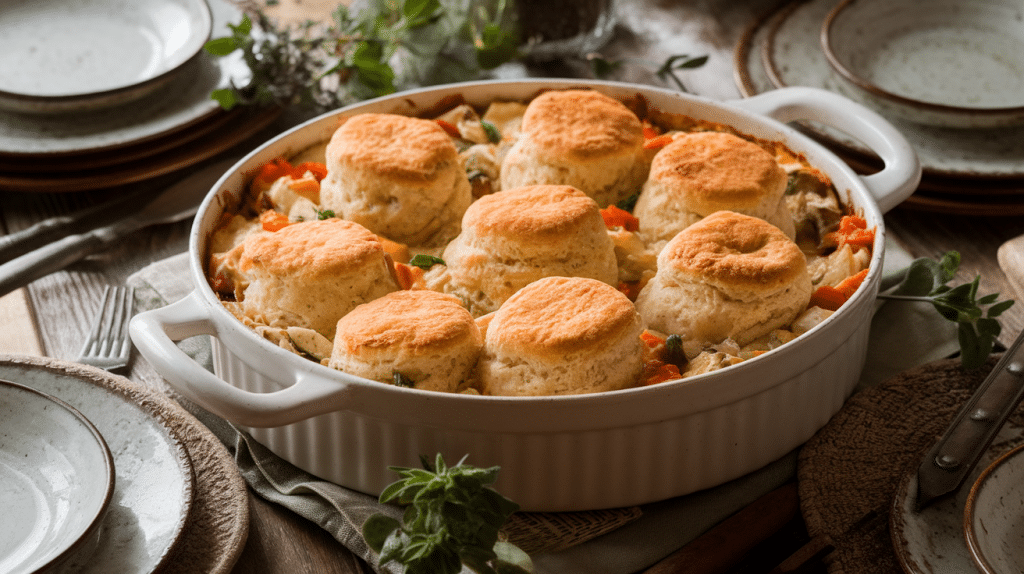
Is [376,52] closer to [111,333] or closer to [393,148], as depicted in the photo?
[393,148]

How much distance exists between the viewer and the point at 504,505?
1.65 m

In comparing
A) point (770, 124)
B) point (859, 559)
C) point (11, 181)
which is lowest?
point (859, 559)

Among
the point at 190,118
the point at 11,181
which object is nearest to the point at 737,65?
the point at 190,118

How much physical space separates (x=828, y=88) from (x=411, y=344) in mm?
2350

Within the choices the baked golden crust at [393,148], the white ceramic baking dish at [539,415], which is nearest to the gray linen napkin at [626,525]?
the white ceramic baking dish at [539,415]

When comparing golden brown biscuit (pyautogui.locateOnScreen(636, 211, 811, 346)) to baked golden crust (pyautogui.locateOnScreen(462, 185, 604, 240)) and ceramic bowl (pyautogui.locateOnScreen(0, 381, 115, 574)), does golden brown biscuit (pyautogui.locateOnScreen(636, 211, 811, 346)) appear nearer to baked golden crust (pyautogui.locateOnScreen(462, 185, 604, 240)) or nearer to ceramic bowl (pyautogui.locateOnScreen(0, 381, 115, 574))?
baked golden crust (pyautogui.locateOnScreen(462, 185, 604, 240))

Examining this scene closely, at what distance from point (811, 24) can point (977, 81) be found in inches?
26.8

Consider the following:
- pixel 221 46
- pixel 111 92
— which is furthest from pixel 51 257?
pixel 221 46

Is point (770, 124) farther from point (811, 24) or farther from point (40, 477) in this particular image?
point (40, 477)

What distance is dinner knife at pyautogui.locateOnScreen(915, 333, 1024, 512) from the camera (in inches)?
78.3

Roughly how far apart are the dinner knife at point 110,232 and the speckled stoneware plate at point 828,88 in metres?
1.97

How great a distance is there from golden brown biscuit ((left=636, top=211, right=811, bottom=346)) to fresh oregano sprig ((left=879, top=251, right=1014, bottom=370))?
0.48 m

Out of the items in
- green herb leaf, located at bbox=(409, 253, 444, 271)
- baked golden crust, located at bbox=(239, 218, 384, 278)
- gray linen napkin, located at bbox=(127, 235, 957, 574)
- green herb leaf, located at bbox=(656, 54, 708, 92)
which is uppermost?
baked golden crust, located at bbox=(239, 218, 384, 278)

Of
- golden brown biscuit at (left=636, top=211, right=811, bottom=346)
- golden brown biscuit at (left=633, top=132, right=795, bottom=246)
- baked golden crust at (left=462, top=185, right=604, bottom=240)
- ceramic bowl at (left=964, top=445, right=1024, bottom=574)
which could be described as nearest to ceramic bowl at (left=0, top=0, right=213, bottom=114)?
baked golden crust at (left=462, top=185, right=604, bottom=240)
